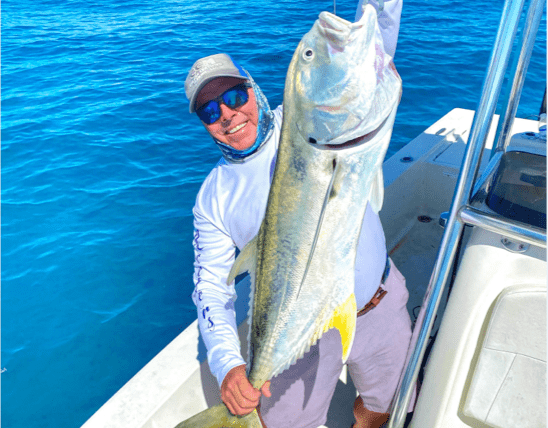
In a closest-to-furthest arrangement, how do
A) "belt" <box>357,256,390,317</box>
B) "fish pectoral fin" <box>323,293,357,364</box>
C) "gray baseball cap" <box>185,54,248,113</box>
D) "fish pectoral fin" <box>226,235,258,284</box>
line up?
"fish pectoral fin" <box>323,293,357,364</box> → "fish pectoral fin" <box>226,235,258,284</box> → "gray baseball cap" <box>185,54,248,113</box> → "belt" <box>357,256,390,317</box>

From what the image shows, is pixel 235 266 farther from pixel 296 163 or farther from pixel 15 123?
pixel 15 123

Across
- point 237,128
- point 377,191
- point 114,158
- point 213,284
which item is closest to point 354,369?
point 213,284

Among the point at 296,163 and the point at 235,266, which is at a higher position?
the point at 296,163

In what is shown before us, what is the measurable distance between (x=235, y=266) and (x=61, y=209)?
4.80 m

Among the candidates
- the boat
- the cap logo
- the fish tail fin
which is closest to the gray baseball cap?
the cap logo

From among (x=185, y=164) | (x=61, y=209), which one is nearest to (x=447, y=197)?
(x=185, y=164)

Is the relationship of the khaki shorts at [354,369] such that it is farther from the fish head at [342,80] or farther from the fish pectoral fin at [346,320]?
the fish head at [342,80]

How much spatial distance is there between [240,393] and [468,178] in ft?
3.80

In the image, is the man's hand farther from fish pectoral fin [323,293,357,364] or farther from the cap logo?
the cap logo

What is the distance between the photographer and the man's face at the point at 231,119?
6.21 ft

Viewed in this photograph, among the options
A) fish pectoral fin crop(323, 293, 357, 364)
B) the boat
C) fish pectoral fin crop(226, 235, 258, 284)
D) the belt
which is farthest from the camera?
the belt

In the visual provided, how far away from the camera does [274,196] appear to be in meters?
1.48

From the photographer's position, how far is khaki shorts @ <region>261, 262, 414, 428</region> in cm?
200

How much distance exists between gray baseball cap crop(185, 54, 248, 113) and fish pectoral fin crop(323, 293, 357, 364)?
41.1 inches
